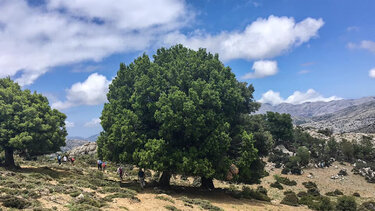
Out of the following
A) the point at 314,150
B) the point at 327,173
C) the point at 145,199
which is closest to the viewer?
the point at 145,199

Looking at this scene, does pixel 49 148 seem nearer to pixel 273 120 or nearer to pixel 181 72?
pixel 181 72

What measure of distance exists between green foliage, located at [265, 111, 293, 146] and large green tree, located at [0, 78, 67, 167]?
52.4 metres

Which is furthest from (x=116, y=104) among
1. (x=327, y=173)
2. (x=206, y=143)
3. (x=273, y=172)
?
(x=327, y=173)

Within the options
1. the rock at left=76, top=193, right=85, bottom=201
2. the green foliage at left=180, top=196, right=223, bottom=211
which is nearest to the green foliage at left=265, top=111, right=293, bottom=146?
the green foliage at left=180, top=196, right=223, bottom=211

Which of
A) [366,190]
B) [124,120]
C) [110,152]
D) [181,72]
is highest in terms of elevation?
[181,72]

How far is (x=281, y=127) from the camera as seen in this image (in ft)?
223

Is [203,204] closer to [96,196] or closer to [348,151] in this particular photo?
[96,196]

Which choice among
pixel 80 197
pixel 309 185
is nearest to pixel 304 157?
pixel 309 185

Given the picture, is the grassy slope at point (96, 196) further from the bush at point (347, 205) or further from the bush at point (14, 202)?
the bush at point (347, 205)

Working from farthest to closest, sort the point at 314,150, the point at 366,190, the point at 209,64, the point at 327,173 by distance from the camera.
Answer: the point at 314,150
the point at 327,173
the point at 366,190
the point at 209,64

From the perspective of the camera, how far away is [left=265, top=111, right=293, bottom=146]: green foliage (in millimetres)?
67688

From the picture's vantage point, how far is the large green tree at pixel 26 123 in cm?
2500

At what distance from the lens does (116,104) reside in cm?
2648

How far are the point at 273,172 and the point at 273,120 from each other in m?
21.8
